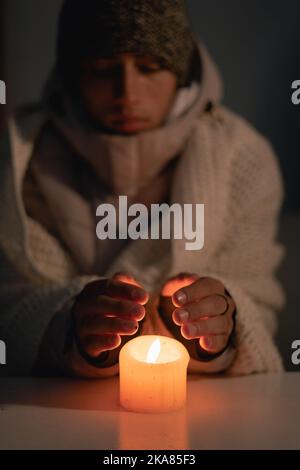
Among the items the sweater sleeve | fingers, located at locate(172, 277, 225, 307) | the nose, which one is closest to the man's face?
the nose

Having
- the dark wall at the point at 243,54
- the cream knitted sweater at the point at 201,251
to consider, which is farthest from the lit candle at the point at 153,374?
the dark wall at the point at 243,54

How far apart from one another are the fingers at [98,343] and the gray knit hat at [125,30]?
0.97 feet

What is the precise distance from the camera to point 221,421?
1.38ft

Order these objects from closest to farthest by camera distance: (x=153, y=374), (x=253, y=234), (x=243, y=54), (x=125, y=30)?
(x=153, y=374), (x=125, y=30), (x=253, y=234), (x=243, y=54)

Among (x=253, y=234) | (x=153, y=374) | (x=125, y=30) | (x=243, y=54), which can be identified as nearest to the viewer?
(x=153, y=374)

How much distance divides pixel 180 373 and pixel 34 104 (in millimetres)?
425

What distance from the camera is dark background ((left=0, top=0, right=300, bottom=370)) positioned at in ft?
2.54

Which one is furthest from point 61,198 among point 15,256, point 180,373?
point 180,373

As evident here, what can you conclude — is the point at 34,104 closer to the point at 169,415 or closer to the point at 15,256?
the point at 15,256

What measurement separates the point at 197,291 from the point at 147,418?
110 mm

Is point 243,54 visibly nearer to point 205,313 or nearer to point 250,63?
point 250,63

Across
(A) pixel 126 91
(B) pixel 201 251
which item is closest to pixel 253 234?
(B) pixel 201 251

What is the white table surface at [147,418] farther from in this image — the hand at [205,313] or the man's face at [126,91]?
the man's face at [126,91]

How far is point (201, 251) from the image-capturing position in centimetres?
64
